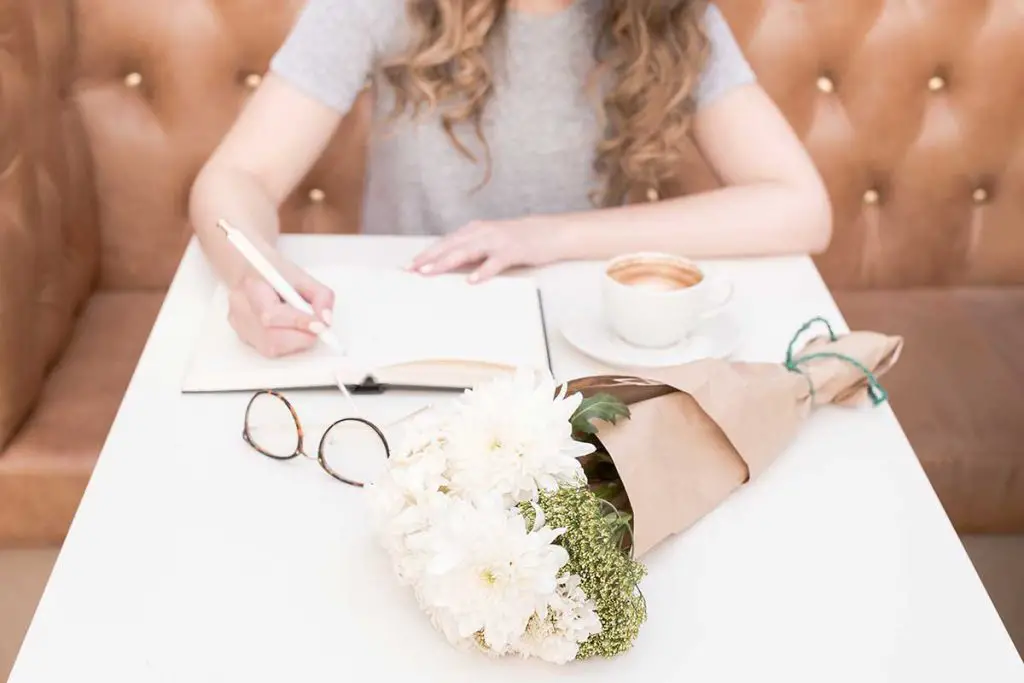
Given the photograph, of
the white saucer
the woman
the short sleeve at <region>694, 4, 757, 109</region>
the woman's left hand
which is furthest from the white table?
the short sleeve at <region>694, 4, 757, 109</region>

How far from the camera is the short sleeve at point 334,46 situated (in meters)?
1.15

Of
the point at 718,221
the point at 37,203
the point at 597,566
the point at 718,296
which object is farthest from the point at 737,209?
the point at 37,203

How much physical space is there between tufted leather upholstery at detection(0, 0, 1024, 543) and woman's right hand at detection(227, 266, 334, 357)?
1.63 feet

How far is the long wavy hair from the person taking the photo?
1161mm

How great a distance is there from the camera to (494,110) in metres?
1.28

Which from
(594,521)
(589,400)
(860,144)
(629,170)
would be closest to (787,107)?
(860,144)

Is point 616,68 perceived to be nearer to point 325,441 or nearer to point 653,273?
point 653,273

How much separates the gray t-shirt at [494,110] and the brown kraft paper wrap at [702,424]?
0.58m

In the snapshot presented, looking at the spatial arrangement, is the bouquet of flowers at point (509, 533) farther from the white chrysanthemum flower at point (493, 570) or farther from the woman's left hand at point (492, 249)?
the woman's left hand at point (492, 249)

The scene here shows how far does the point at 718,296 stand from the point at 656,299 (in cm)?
14

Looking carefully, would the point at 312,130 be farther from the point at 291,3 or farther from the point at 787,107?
the point at 787,107

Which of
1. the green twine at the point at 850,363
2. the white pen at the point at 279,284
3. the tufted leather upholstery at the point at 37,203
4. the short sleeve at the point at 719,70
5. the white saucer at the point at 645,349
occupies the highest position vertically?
the short sleeve at the point at 719,70

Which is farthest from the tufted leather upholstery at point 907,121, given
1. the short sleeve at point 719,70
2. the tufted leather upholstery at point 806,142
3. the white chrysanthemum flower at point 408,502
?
the white chrysanthemum flower at point 408,502

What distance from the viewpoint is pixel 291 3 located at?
4.73 ft
